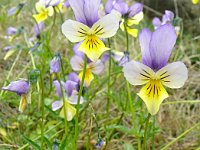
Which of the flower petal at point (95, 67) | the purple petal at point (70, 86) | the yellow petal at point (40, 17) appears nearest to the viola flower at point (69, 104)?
the purple petal at point (70, 86)

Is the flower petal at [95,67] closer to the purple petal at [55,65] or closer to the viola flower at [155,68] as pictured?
the purple petal at [55,65]

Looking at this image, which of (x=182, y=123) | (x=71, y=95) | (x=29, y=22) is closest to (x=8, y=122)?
(x=71, y=95)

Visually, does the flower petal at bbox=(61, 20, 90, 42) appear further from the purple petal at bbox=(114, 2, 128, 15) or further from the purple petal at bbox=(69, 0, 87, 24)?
the purple petal at bbox=(114, 2, 128, 15)

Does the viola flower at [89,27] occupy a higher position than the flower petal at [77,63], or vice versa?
the viola flower at [89,27]

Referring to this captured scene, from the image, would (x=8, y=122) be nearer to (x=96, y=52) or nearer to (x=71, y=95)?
(x=71, y=95)

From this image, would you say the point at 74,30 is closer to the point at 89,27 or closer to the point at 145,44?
the point at 89,27

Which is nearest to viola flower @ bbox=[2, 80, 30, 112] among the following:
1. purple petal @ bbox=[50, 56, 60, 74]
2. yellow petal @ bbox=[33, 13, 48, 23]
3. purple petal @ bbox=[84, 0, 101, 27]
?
purple petal @ bbox=[50, 56, 60, 74]
